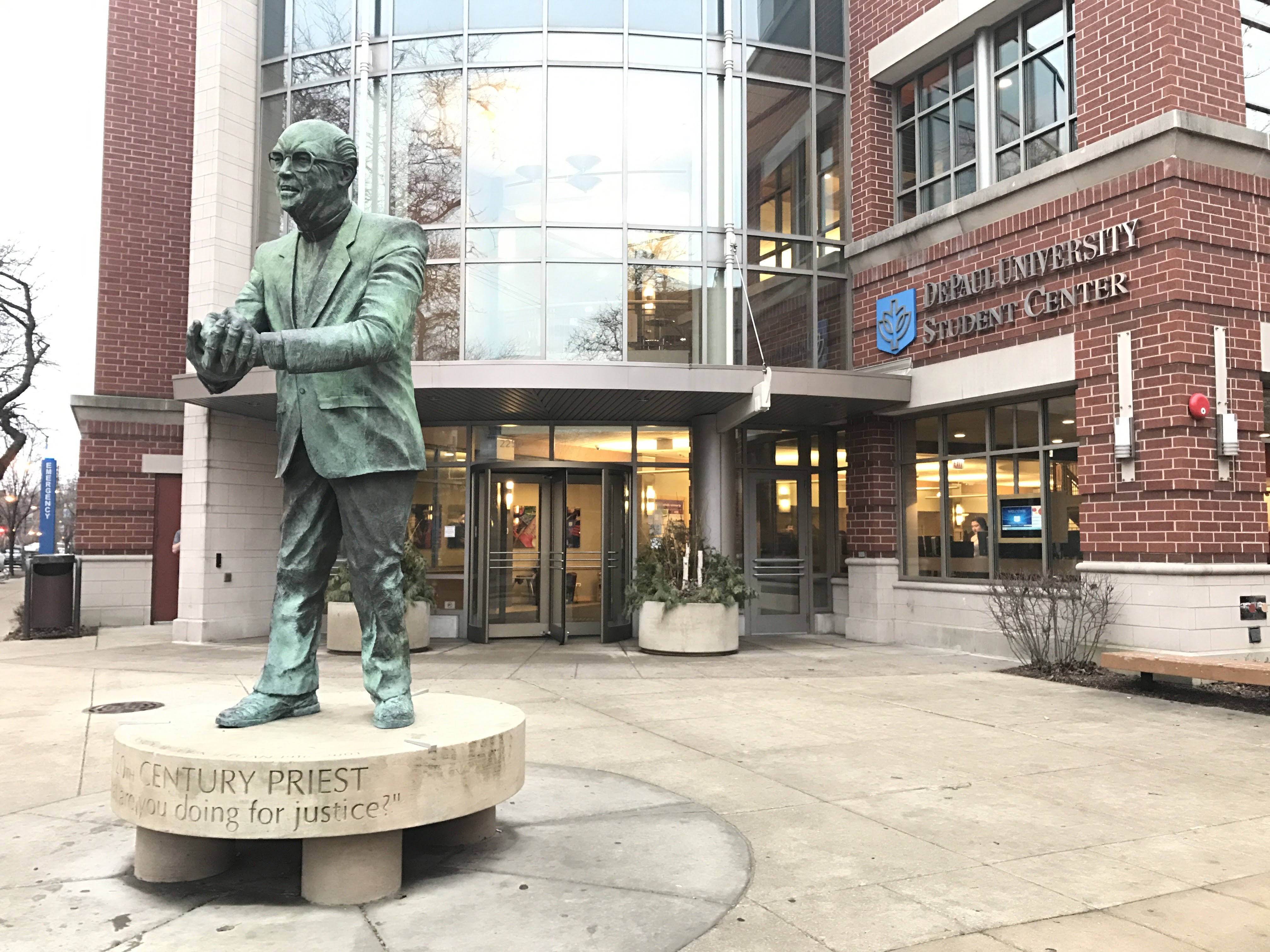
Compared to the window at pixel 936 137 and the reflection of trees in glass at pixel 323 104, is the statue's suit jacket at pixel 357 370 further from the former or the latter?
the reflection of trees in glass at pixel 323 104

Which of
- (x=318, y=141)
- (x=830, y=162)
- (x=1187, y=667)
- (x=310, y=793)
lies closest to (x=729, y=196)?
(x=830, y=162)

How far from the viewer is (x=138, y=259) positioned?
1675 centimetres

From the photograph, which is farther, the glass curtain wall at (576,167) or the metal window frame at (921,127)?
the glass curtain wall at (576,167)

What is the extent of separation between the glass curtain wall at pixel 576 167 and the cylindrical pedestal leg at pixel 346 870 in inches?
392

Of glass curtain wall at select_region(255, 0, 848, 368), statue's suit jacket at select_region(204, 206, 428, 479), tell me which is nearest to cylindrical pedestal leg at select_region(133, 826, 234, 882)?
statue's suit jacket at select_region(204, 206, 428, 479)

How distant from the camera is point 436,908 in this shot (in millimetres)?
3670

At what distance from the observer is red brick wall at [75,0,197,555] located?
53.8 feet

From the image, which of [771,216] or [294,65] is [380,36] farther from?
[771,216]

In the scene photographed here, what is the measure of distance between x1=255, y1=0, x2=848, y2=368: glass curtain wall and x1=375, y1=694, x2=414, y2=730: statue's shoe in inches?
365

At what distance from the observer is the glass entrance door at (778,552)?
15.1 meters

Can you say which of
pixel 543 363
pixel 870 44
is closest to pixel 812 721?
pixel 543 363

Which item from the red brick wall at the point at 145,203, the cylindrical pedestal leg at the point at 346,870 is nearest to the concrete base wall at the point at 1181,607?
the cylindrical pedestal leg at the point at 346,870

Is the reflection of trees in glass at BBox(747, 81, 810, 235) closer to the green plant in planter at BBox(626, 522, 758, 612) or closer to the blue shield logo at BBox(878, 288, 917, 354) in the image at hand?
the blue shield logo at BBox(878, 288, 917, 354)

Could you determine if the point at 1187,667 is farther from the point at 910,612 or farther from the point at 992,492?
the point at 910,612
